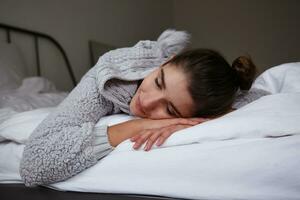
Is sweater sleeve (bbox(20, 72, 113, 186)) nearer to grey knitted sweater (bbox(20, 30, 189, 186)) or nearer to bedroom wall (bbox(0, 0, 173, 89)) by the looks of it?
grey knitted sweater (bbox(20, 30, 189, 186))

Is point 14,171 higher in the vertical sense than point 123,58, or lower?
lower

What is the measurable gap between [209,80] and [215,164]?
0.22 meters

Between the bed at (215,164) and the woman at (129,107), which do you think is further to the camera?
the woman at (129,107)

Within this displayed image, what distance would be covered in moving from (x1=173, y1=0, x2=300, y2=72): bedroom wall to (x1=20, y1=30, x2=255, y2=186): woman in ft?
7.58

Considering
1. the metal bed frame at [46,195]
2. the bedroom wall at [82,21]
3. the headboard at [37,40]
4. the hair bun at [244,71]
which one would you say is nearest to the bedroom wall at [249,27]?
the bedroom wall at [82,21]

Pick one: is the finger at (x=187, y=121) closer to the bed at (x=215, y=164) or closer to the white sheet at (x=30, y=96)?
the bed at (x=215, y=164)

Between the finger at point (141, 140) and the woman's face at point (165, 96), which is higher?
the woman's face at point (165, 96)

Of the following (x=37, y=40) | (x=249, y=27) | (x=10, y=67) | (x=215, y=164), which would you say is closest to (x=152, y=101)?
(x=215, y=164)

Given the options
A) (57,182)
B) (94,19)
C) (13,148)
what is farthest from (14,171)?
(94,19)

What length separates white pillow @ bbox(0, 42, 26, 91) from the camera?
5.31ft

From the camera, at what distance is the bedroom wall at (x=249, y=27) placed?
290 cm

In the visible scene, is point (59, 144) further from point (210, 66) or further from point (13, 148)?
point (210, 66)

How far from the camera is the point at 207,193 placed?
53 cm

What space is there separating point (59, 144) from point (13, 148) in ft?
0.72
